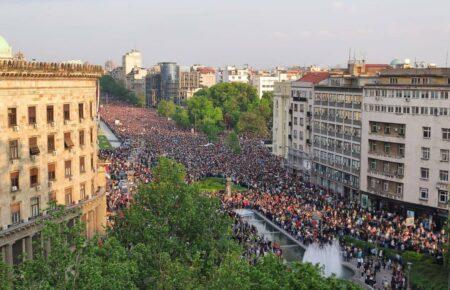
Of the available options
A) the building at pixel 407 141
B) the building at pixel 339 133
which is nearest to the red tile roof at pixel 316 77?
the building at pixel 339 133

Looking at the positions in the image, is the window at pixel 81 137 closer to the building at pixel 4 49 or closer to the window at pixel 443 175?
the building at pixel 4 49

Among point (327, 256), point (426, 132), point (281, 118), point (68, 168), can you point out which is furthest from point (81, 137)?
point (281, 118)

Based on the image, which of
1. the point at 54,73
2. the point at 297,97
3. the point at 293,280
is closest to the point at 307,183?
the point at 297,97

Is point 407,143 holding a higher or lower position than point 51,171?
higher

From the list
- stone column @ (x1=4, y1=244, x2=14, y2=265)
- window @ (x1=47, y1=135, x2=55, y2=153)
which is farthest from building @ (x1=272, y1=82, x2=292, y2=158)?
stone column @ (x1=4, y1=244, x2=14, y2=265)

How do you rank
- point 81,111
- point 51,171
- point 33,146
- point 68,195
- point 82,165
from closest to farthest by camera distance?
point 33,146, point 51,171, point 68,195, point 81,111, point 82,165

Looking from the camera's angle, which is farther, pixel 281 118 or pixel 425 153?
pixel 281 118

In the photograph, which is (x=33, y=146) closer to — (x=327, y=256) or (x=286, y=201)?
(x=327, y=256)

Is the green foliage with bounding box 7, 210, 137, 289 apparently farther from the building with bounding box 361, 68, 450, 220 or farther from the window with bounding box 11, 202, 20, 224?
the building with bounding box 361, 68, 450, 220
